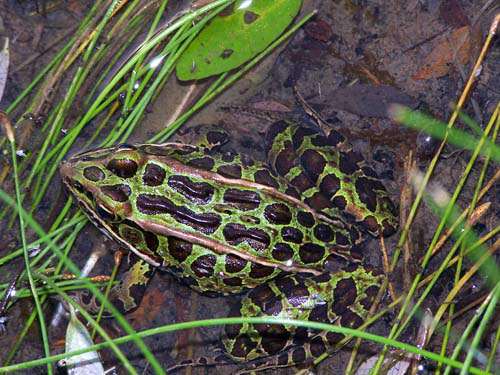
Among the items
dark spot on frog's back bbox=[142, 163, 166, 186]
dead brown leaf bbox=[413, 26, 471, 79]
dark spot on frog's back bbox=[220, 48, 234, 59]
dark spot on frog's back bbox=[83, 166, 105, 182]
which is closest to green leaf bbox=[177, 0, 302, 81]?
dark spot on frog's back bbox=[220, 48, 234, 59]

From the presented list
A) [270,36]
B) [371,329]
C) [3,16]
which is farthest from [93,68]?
[371,329]

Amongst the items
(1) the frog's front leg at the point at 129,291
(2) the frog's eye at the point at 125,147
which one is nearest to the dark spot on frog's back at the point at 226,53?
(2) the frog's eye at the point at 125,147

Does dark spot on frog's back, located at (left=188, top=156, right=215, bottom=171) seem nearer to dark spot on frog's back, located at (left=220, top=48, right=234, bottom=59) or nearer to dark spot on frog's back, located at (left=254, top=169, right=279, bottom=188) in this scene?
dark spot on frog's back, located at (left=254, top=169, right=279, bottom=188)

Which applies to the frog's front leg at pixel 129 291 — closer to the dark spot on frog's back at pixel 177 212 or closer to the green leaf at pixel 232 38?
the dark spot on frog's back at pixel 177 212

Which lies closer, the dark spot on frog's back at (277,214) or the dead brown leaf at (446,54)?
the dark spot on frog's back at (277,214)

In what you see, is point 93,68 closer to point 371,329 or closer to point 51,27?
point 51,27

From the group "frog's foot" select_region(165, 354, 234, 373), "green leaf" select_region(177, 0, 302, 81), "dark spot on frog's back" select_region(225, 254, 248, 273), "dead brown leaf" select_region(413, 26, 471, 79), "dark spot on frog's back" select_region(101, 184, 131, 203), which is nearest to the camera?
"dark spot on frog's back" select_region(101, 184, 131, 203)
